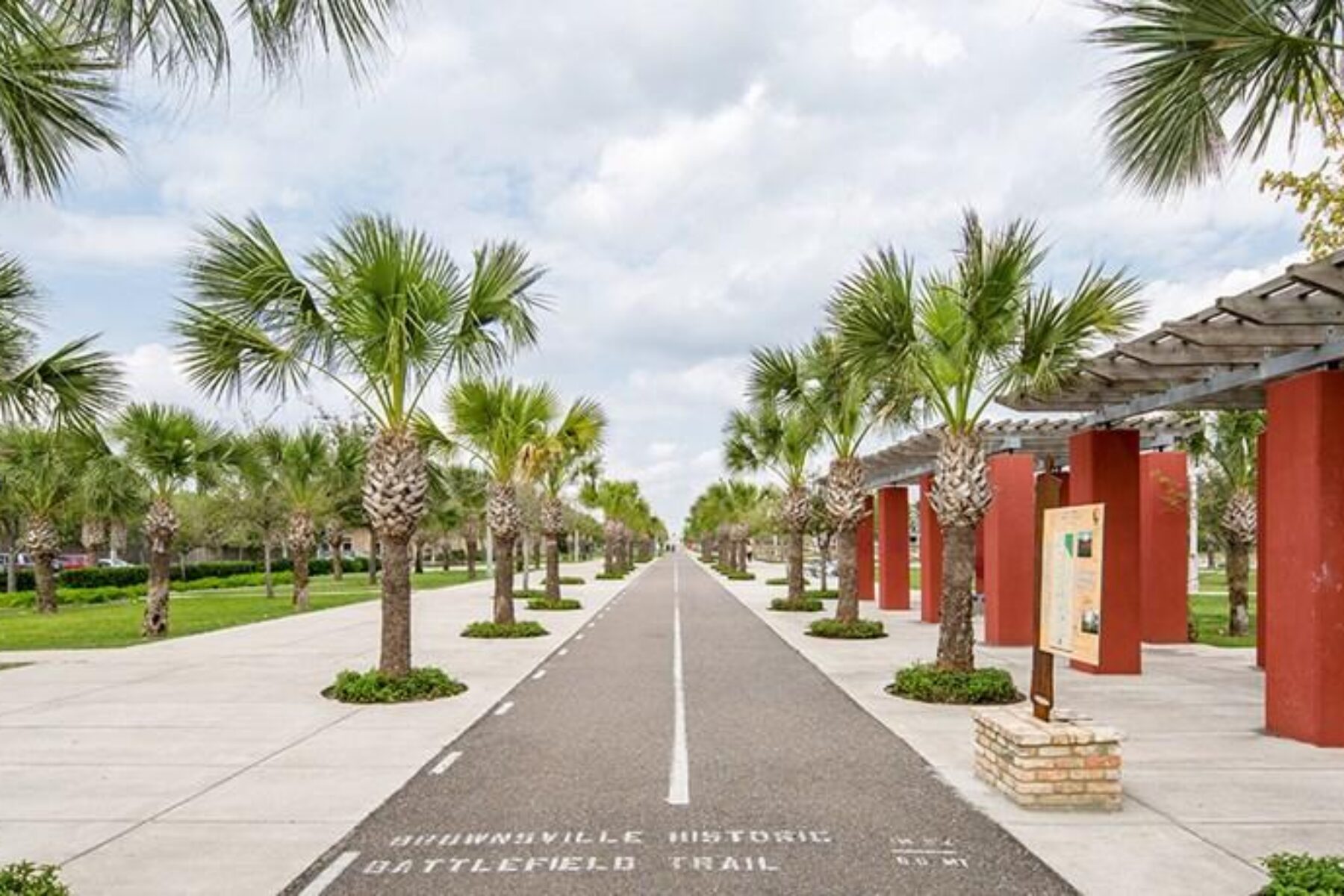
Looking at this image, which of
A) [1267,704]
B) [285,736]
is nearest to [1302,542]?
[1267,704]

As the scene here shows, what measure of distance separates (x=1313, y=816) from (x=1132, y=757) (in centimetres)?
205

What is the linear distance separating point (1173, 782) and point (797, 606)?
67.9ft

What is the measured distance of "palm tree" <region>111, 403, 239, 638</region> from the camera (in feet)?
70.4

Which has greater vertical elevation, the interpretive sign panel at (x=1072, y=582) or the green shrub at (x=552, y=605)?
the interpretive sign panel at (x=1072, y=582)

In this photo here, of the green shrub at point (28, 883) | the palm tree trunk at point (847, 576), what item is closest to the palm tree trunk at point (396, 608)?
the green shrub at point (28, 883)

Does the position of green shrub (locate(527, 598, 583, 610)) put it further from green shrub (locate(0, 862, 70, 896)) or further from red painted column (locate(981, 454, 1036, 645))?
green shrub (locate(0, 862, 70, 896))

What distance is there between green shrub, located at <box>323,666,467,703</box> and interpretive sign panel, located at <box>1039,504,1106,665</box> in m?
7.88

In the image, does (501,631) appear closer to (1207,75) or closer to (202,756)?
(202,756)

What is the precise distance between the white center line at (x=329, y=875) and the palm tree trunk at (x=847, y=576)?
15.9m

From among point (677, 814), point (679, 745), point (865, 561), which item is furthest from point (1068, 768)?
point (865, 561)

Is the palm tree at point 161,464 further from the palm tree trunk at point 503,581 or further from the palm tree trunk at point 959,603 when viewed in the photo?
the palm tree trunk at point 959,603

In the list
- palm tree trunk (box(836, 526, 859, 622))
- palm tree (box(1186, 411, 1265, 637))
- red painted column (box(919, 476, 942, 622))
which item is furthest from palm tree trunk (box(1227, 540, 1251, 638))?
palm tree trunk (box(836, 526, 859, 622))

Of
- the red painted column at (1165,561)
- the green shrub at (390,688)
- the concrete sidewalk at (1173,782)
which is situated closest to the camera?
the concrete sidewalk at (1173,782)

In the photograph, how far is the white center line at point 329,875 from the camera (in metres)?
5.72
